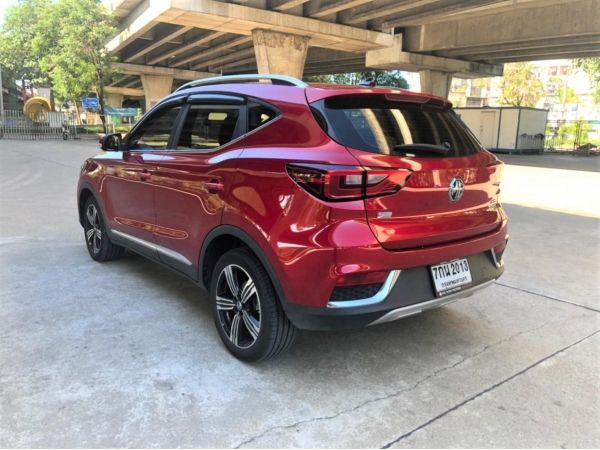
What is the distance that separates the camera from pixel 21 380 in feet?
9.84

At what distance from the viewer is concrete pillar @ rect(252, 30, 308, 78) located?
23.0 meters

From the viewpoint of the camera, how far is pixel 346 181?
8.68 ft

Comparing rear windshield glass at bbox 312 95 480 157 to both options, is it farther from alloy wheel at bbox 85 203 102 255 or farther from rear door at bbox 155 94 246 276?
alloy wheel at bbox 85 203 102 255

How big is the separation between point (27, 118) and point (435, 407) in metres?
40.4

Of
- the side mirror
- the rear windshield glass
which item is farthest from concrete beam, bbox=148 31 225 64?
the rear windshield glass

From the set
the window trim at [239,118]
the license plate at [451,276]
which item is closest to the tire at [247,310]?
the window trim at [239,118]

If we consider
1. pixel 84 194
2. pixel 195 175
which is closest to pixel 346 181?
pixel 195 175

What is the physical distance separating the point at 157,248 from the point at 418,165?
7.71 feet

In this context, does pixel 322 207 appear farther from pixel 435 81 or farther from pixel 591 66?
pixel 591 66

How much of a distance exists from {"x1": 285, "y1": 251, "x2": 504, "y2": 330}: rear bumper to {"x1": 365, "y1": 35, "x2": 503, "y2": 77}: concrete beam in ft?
82.5

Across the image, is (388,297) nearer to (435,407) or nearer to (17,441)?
(435,407)

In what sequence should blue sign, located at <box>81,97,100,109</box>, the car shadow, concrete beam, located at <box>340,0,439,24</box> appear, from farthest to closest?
blue sign, located at <box>81,97,100,109</box> < concrete beam, located at <box>340,0,439,24</box> < the car shadow

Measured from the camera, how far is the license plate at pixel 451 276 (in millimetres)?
2975

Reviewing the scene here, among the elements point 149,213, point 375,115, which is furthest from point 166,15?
point 375,115
